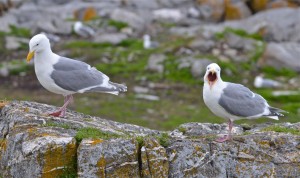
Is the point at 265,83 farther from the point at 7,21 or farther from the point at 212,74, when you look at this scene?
the point at 212,74

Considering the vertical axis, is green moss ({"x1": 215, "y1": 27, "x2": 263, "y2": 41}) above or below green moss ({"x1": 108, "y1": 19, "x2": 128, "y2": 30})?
below

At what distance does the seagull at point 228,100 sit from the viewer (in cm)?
1156

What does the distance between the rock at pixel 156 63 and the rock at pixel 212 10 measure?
960cm

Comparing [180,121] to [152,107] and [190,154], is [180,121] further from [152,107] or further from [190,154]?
[190,154]

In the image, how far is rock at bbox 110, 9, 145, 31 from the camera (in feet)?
124

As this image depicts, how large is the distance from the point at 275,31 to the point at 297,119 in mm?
11341

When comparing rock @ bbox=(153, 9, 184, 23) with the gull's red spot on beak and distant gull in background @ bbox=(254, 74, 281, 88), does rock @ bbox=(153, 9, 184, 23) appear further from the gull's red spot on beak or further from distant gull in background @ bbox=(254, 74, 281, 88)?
the gull's red spot on beak

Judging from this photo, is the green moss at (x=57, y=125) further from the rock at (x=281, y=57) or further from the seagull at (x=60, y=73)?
the rock at (x=281, y=57)

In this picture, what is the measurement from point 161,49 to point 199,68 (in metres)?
3.78

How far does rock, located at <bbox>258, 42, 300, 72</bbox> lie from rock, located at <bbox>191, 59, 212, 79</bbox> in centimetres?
282

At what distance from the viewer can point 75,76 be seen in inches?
481

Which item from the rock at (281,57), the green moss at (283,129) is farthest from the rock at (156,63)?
the green moss at (283,129)

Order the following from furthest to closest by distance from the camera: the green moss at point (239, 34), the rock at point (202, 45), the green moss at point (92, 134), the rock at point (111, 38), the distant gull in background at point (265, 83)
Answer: the rock at point (111, 38) → the green moss at point (239, 34) → the rock at point (202, 45) → the distant gull in background at point (265, 83) → the green moss at point (92, 134)

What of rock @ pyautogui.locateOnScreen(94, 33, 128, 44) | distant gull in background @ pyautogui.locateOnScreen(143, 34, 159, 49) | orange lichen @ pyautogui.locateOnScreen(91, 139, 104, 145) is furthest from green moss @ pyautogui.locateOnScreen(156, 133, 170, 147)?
rock @ pyautogui.locateOnScreen(94, 33, 128, 44)
